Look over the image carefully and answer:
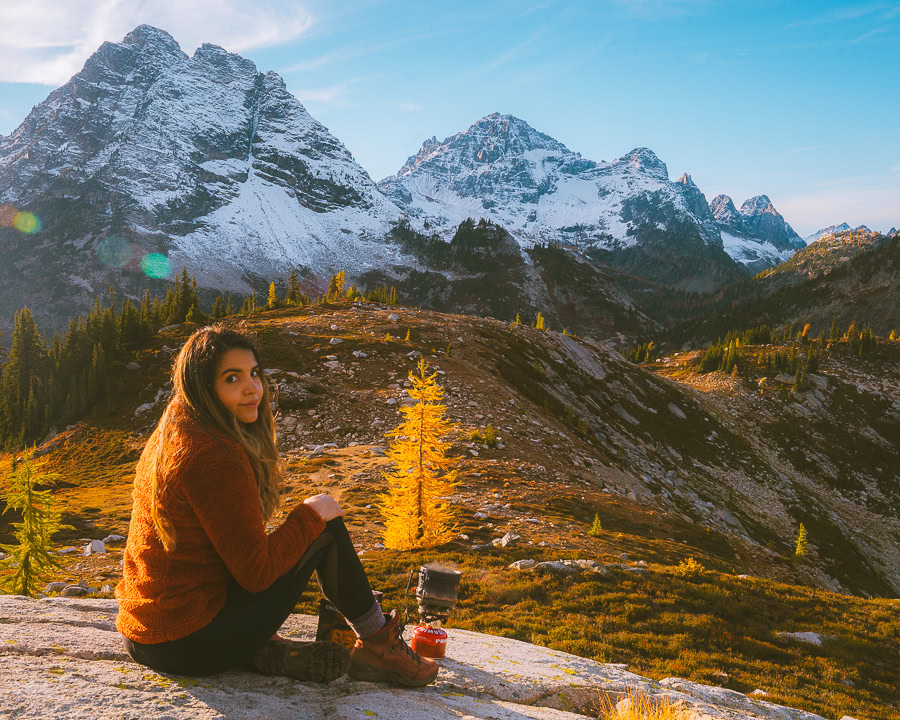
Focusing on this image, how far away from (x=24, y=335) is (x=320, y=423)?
187 ft

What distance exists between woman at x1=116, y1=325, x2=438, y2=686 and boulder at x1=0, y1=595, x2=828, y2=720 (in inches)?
10.0

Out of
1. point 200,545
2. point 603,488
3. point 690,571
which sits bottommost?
point 603,488

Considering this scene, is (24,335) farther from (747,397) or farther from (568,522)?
(747,397)

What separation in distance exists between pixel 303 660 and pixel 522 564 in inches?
422

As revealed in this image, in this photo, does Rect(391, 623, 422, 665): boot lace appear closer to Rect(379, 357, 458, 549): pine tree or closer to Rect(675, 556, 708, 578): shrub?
Rect(379, 357, 458, 549): pine tree

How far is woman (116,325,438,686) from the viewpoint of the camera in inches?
158

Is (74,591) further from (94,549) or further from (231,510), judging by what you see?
(231,510)

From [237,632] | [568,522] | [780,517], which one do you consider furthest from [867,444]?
[237,632]

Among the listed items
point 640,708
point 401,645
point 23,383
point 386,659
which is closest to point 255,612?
point 386,659

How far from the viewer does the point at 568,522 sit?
806 inches

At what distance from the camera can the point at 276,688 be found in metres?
4.49

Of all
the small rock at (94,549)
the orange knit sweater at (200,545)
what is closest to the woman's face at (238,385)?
the orange knit sweater at (200,545)

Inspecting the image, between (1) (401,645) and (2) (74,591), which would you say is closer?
(1) (401,645)

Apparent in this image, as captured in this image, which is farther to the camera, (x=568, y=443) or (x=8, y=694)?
(x=568, y=443)
